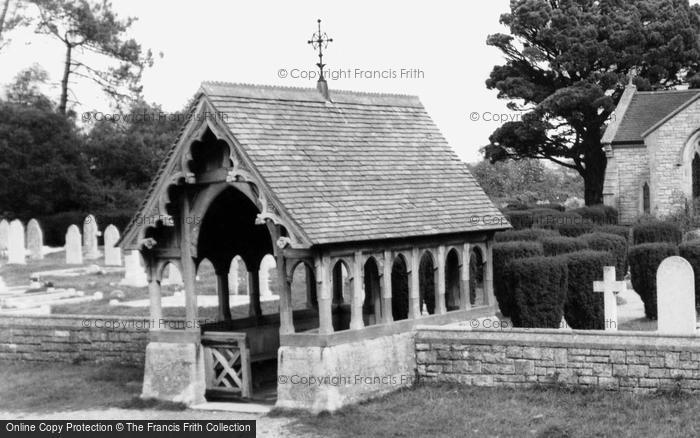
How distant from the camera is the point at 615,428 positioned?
1311 centimetres

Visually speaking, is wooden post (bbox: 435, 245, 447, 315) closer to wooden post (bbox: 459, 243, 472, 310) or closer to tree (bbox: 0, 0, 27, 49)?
wooden post (bbox: 459, 243, 472, 310)

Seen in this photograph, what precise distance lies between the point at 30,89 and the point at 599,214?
1169 inches

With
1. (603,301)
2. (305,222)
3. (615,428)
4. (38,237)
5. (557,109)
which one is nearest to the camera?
(615,428)

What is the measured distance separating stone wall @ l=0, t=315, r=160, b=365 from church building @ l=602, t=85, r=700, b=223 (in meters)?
32.4

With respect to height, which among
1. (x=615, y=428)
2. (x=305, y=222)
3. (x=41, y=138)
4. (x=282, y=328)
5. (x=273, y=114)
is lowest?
(x=615, y=428)

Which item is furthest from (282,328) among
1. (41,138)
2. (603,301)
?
(41,138)

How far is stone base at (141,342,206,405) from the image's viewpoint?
15805 millimetres

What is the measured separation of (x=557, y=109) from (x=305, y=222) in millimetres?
45732

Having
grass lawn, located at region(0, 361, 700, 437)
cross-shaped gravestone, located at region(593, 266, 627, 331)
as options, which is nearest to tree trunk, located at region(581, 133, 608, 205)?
cross-shaped gravestone, located at region(593, 266, 627, 331)

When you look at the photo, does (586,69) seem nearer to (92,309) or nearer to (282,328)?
(92,309)

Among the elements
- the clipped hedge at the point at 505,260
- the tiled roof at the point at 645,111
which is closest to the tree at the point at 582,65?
the tiled roof at the point at 645,111

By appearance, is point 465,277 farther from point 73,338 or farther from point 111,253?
point 111,253

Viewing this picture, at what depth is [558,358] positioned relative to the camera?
589 inches

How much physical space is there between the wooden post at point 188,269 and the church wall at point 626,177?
37.6 meters
